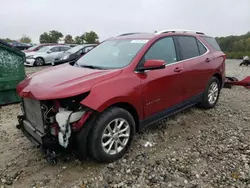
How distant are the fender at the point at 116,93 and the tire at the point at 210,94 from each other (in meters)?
2.07

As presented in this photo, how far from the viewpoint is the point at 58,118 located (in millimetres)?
2656

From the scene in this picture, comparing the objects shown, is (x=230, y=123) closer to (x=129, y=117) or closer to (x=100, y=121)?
(x=129, y=117)

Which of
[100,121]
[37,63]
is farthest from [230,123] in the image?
[37,63]

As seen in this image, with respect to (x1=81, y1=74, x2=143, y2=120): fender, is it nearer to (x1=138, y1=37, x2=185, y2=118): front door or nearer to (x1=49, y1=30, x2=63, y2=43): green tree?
(x1=138, y1=37, x2=185, y2=118): front door

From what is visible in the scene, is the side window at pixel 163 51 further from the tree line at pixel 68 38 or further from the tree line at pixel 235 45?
the tree line at pixel 68 38

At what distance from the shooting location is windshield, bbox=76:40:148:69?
11.1 ft

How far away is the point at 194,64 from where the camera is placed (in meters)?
4.23

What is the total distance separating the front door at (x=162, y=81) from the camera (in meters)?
3.33

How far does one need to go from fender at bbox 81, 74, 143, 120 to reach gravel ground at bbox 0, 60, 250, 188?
0.68 m

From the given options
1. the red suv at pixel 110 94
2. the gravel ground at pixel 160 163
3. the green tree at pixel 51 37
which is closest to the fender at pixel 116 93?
the red suv at pixel 110 94

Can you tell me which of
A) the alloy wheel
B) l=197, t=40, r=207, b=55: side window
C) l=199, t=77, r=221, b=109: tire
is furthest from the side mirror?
l=199, t=77, r=221, b=109: tire

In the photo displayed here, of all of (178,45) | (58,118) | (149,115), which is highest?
(178,45)

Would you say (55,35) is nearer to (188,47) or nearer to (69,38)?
(69,38)

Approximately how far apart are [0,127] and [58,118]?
2.29 metres
